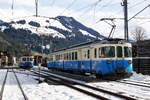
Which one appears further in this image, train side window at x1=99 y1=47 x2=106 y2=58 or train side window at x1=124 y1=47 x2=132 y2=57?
train side window at x1=124 y1=47 x2=132 y2=57

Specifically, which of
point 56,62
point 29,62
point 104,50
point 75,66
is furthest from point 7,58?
point 104,50

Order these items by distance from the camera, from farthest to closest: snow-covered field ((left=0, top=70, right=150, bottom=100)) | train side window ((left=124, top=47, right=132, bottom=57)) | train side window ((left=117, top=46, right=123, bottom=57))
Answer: train side window ((left=124, top=47, right=132, bottom=57)), train side window ((left=117, top=46, right=123, bottom=57)), snow-covered field ((left=0, top=70, right=150, bottom=100))

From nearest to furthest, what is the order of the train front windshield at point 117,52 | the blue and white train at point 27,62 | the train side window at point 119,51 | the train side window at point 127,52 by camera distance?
the train front windshield at point 117,52
the train side window at point 119,51
the train side window at point 127,52
the blue and white train at point 27,62

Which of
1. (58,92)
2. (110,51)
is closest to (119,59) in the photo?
(110,51)

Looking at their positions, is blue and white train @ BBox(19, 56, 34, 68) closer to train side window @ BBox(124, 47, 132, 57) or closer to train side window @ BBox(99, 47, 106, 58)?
train side window @ BBox(99, 47, 106, 58)

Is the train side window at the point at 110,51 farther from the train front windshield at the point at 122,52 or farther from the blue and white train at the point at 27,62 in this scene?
the blue and white train at the point at 27,62

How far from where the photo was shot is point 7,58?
8394 centimetres

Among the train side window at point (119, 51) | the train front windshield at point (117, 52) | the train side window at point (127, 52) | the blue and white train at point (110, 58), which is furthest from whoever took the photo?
the train side window at point (127, 52)

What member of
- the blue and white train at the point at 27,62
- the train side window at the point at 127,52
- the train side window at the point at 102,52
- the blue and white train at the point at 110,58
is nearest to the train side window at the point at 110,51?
the blue and white train at the point at 110,58

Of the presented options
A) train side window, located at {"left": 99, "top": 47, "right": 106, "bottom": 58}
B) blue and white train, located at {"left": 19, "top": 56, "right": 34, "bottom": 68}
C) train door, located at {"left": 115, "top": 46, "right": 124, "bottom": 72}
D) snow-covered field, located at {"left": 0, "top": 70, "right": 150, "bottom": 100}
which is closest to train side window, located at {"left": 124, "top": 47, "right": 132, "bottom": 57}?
train door, located at {"left": 115, "top": 46, "right": 124, "bottom": 72}

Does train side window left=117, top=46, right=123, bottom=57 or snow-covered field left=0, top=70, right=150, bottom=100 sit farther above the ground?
train side window left=117, top=46, right=123, bottom=57

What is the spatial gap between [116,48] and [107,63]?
1296 millimetres

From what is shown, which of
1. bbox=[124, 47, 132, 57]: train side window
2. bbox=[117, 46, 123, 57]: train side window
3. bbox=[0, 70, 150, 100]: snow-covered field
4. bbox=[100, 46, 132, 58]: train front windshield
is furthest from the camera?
bbox=[124, 47, 132, 57]: train side window

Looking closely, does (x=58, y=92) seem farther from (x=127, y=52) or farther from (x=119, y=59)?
(x=127, y=52)
